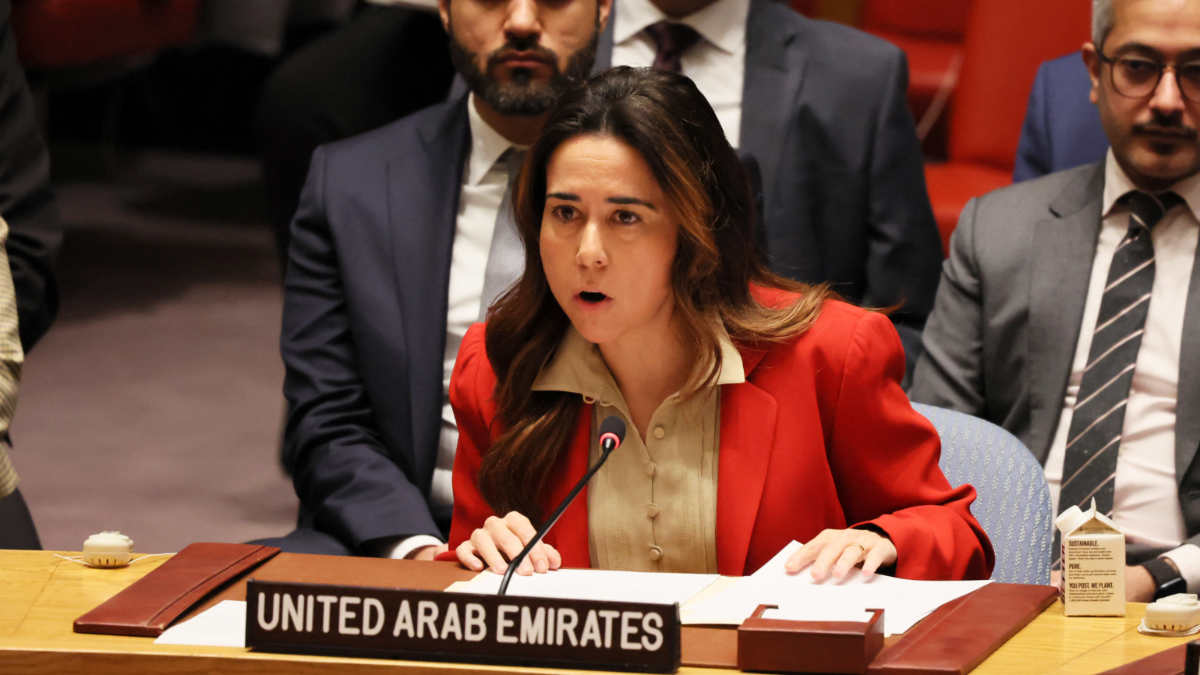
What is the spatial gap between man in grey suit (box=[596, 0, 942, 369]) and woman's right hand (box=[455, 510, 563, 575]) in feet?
3.76

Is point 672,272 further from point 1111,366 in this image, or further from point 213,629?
point 1111,366

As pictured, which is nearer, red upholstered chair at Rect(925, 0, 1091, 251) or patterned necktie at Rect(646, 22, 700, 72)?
patterned necktie at Rect(646, 22, 700, 72)

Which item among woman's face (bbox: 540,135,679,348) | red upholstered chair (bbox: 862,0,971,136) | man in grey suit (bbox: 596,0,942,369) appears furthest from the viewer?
red upholstered chair (bbox: 862,0,971,136)

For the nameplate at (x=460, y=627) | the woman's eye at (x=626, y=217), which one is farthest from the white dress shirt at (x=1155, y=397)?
the nameplate at (x=460, y=627)

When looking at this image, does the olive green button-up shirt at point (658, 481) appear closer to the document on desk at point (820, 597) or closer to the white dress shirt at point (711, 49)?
the document on desk at point (820, 597)

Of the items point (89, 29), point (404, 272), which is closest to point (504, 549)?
point (404, 272)

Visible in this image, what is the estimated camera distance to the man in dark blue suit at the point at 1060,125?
10.7ft

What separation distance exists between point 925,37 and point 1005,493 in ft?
9.08

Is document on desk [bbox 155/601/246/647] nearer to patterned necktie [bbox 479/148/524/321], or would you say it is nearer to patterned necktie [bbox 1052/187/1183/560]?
patterned necktie [bbox 479/148/524/321]

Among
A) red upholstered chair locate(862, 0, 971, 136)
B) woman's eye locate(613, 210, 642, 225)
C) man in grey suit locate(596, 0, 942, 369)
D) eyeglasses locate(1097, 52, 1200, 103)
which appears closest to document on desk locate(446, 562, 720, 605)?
woman's eye locate(613, 210, 642, 225)

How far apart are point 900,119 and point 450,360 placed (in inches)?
37.0

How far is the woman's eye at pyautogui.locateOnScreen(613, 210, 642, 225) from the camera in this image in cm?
193

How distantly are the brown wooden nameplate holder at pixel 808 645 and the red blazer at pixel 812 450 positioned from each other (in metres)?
0.48

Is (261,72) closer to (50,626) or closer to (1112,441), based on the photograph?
(1112,441)
